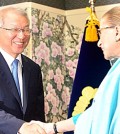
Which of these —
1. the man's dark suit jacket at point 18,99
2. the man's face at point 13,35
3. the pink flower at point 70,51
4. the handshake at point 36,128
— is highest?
the man's face at point 13,35

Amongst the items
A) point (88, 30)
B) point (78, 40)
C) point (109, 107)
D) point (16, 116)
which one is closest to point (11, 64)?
point (16, 116)

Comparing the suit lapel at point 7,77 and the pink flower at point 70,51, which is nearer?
the suit lapel at point 7,77

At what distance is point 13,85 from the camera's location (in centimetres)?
179

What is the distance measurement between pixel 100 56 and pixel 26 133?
857mm

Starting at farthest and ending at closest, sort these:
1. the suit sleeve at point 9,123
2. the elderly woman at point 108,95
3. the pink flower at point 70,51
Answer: the pink flower at point 70,51 < the suit sleeve at point 9,123 < the elderly woman at point 108,95

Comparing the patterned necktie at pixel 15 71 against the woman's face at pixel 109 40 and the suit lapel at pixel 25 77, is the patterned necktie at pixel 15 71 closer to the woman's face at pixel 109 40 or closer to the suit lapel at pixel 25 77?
the suit lapel at pixel 25 77

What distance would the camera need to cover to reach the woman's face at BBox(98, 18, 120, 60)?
1356 mm

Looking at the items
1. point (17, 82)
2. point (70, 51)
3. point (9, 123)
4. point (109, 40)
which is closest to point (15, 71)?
point (17, 82)

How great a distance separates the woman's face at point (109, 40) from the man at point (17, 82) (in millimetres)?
614

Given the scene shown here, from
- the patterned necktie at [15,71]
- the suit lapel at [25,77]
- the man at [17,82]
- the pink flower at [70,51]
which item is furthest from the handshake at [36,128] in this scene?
the pink flower at [70,51]

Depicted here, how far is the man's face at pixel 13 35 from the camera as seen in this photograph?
1.87 meters

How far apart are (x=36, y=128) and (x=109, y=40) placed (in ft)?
2.24

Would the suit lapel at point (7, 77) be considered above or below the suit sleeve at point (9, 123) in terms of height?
above

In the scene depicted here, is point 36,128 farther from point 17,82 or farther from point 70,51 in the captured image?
point 70,51
